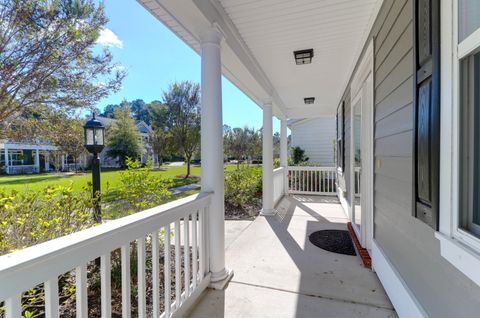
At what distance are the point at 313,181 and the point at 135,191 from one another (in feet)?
19.6

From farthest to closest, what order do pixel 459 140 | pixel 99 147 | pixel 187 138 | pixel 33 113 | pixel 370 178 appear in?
pixel 187 138 < pixel 33 113 < pixel 99 147 < pixel 370 178 < pixel 459 140

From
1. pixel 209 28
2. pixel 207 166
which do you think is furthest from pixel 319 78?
pixel 207 166

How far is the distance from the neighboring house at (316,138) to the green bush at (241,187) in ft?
17.7

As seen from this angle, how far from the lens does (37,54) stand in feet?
10.5

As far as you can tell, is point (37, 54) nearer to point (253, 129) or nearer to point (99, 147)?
point (99, 147)

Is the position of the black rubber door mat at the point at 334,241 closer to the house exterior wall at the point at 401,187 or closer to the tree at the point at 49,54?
the house exterior wall at the point at 401,187

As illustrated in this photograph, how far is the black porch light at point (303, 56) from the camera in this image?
3.13 metres

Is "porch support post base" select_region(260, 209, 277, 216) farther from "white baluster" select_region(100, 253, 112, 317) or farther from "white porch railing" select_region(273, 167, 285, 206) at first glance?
"white baluster" select_region(100, 253, 112, 317)

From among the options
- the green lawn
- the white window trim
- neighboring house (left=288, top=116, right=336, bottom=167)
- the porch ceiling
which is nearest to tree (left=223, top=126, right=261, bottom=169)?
neighboring house (left=288, top=116, right=336, bottom=167)

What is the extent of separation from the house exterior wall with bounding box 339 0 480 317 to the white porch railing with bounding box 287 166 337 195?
4.70 m

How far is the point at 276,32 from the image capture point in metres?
2.63

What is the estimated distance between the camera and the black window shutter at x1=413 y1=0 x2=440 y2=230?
117cm

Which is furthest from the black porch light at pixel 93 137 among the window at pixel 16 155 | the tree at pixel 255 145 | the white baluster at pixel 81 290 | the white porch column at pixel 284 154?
the tree at pixel 255 145

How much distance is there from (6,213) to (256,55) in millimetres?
3059
